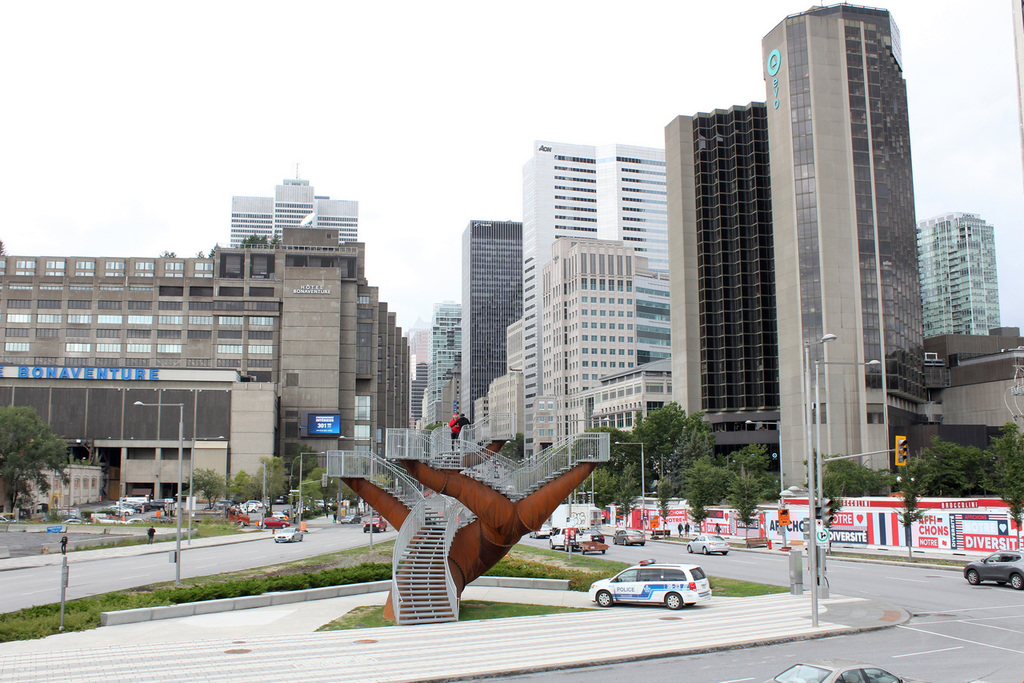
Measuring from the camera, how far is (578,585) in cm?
3403

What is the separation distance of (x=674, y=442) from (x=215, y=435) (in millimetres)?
70286

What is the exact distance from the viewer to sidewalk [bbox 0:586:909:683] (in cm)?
1905

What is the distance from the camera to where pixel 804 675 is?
12.9m

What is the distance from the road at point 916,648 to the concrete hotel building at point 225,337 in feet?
356

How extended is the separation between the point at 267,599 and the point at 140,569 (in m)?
18.3

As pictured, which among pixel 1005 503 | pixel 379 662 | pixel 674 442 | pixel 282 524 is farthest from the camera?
pixel 674 442

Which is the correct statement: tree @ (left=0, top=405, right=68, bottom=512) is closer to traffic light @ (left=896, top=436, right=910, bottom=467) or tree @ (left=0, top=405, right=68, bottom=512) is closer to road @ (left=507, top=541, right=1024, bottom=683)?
road @ (left=507, top=541, right=1024, bottom=683)

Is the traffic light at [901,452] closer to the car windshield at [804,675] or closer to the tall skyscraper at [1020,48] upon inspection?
the car windshield at [804,675]

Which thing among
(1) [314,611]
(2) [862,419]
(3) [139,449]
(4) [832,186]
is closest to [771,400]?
(2) [862,419]

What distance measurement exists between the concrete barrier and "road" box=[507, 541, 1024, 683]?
7455mm

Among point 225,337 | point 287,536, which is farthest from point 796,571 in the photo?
point 225,337

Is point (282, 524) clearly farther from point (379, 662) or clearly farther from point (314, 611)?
point (379, 662)

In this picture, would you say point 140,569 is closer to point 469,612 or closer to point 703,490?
point 469,612

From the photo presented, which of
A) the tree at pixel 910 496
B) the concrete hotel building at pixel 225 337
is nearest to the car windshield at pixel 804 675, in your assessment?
the tree at pixel 910 496
